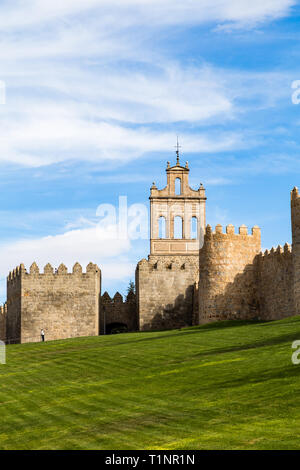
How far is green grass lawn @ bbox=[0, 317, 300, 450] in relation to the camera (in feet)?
51.1

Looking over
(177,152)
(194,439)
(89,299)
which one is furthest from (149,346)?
(177,152)

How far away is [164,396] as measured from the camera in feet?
66.6

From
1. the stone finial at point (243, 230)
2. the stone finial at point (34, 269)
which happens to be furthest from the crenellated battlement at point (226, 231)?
the stone finial at point (34, 269)

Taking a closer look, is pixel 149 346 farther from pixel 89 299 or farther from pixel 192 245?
pixel 192 245

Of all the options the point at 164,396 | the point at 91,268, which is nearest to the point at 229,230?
the point at 91,268

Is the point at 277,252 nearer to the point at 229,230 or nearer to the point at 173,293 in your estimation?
the point at 229,230

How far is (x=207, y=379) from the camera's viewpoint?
21.7 metres

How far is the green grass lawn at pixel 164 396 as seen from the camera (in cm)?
1559

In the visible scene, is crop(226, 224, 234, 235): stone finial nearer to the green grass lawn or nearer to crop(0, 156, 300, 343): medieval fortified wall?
crop(0, 156, 300, 343): medieval fortified wall

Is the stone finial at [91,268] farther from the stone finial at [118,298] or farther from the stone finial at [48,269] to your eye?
the stone finial at [118,298]

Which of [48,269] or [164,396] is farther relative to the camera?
[48,269]

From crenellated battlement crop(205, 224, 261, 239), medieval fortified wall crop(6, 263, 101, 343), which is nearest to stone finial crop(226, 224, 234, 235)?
crenellated battlement crop(205, 224, 261, 239)

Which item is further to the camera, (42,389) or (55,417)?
(42,389)
